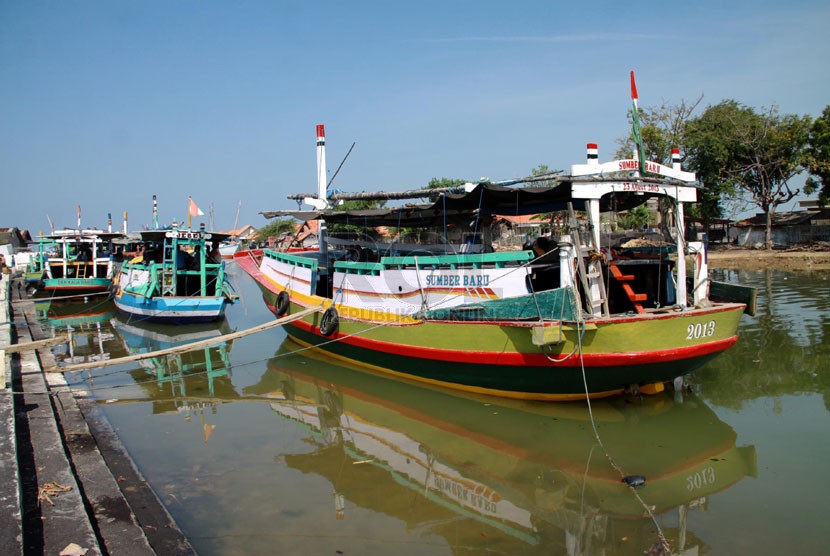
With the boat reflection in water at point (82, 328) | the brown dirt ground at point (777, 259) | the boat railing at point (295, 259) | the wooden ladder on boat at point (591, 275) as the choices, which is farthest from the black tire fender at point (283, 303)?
the brown dirt ground at point (777, 259)

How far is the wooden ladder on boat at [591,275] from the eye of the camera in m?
7.64

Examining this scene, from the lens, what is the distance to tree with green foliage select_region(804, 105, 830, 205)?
2825 centimetres

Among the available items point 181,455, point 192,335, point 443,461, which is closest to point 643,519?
point 443,461

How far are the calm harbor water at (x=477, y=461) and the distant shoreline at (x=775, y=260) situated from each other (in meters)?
17.8

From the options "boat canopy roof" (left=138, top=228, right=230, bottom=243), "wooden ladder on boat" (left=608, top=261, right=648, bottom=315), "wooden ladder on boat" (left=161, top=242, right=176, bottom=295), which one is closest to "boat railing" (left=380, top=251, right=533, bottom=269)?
"wooden ladder on boat" (left=608, top=261, right=648, bottom=315)

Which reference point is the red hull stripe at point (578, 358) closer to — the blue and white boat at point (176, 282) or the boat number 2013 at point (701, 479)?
the boat number 2013 at point (701, 479)

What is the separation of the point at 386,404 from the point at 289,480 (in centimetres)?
286

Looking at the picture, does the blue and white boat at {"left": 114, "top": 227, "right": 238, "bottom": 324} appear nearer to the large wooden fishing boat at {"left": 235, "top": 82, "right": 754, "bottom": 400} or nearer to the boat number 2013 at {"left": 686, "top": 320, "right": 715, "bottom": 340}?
the large wooden fishing boat at {"left": 235, "top": 82, "right": 754, "bottom": 400}

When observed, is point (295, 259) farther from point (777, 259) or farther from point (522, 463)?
point (777, 259)

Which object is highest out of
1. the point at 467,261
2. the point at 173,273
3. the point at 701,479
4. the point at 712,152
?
the point at 712,152

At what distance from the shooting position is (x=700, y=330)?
7.66 meters

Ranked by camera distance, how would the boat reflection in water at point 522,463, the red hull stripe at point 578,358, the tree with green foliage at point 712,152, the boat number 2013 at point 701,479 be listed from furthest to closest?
the tree with green foliage at point 712,152 → the red hull stripe at point 578,358 → the boat number 2013 at point 701,479 → the boat reflection in water at point 522,463

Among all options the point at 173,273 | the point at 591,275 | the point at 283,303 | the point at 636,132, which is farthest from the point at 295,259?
the point at 636,132

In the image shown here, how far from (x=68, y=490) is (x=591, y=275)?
6.38m
